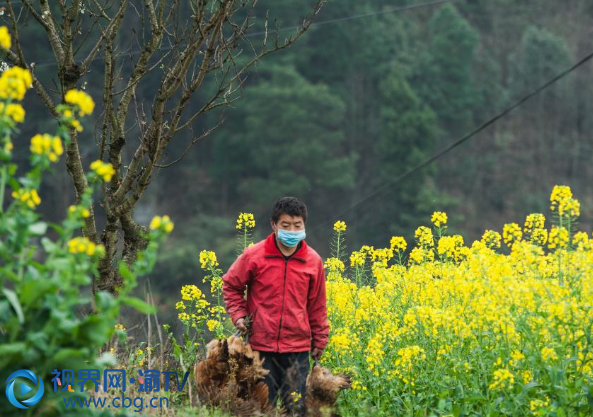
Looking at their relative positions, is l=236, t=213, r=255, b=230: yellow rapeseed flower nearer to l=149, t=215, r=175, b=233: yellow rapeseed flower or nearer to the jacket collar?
the jacket collar

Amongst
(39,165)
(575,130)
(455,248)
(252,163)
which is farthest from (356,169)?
(39,165)

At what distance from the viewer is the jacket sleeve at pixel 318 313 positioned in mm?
5254

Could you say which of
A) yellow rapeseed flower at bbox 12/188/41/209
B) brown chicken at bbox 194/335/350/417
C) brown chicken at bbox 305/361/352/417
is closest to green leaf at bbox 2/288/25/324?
yellow rapeseed flower at bbox 12/188/41/209

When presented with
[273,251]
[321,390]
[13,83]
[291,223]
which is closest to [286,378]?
[321,390]

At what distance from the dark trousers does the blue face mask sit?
0.61 metres

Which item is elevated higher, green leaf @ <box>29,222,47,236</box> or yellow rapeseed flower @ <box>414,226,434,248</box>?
yellow rapeseed flower @ <box>414,226,434,248</box>

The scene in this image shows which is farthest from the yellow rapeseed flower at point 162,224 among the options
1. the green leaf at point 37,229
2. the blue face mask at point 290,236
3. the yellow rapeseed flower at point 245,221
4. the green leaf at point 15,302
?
the yellow rapeseed flower at point 245,221

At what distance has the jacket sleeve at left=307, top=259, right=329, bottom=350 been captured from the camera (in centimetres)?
525

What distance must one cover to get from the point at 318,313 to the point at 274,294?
313 millimetres

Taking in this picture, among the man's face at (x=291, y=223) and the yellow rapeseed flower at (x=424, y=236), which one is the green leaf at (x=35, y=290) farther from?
the yellow rapeseed flower at (x=424, y=236)

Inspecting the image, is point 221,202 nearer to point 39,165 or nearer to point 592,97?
point 592,97

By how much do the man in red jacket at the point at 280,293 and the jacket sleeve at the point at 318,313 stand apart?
1.4 inches

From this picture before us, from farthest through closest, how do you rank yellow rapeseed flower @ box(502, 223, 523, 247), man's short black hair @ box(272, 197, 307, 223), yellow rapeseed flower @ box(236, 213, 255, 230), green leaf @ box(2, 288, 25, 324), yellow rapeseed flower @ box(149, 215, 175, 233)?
yellow rapeseed flower @ box(236, 213, 255, 230), yellow rapeseed flower @ box(502, 223, 523, 247), man's short black hair @ box(272, 197, 307, 223), yellow rapeseed flower @ box(149, 215, 175, 233), green leaf @ box(2, 288, 25, 324)

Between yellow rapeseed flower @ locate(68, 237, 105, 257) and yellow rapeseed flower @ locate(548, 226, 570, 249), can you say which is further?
yellow rapeseed flower @ locate(548, 226, 570, 249)
